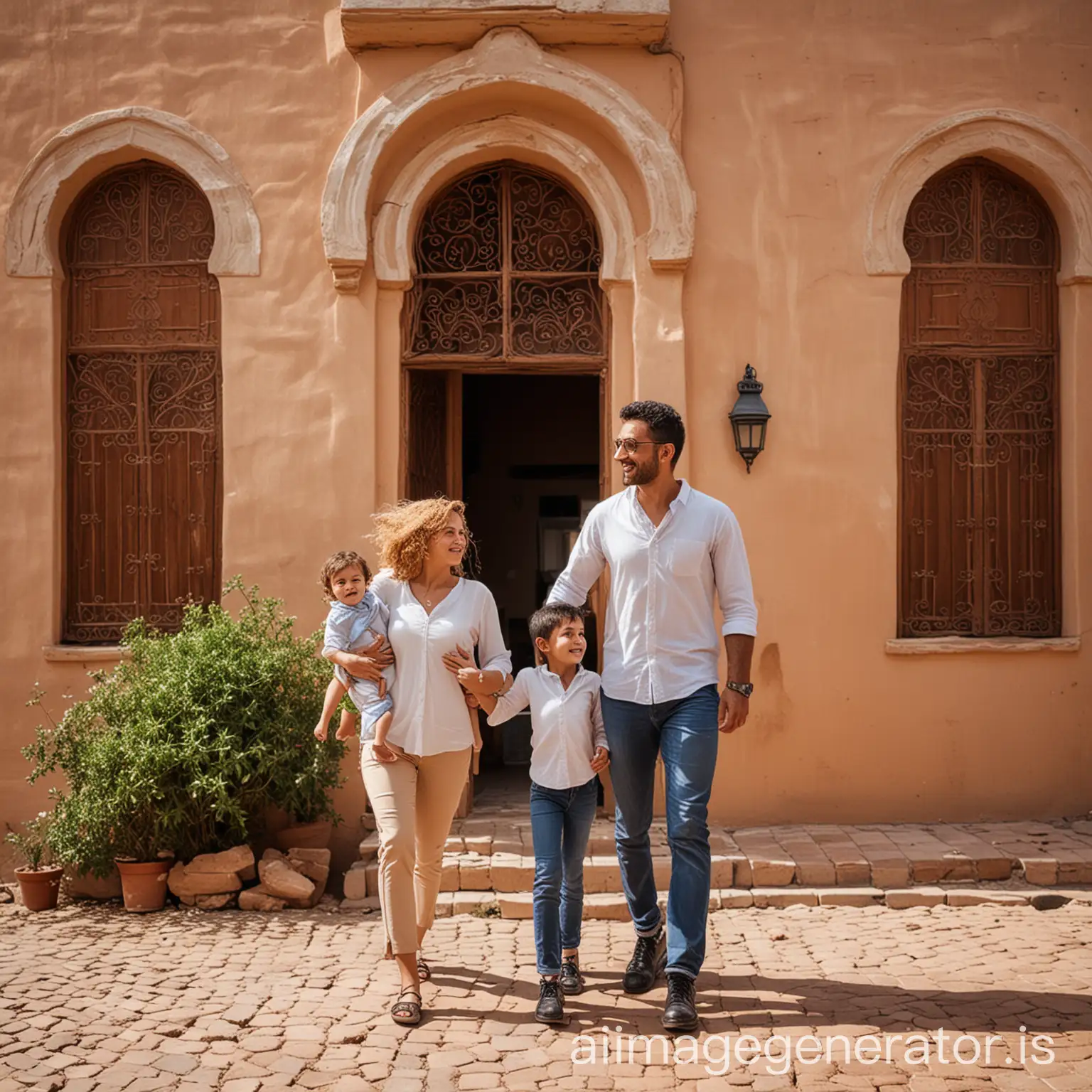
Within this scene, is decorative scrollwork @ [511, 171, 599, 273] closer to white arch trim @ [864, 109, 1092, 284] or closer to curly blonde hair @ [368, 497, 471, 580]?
white arch trim @ [864, 109, 1092, 284]

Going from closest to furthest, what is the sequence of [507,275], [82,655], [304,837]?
[304,837]
[82,655]
[507,275]

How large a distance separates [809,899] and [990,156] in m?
4.53

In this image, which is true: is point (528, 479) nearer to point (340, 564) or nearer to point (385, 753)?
point (340, 564)

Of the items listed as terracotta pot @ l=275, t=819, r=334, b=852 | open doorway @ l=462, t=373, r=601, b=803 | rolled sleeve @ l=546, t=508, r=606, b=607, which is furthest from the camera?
open doorway @ l=462, t=373, r=601, b=803

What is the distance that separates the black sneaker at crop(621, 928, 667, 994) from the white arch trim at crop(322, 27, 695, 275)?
393 centimetres

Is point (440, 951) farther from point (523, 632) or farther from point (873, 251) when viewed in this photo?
point (523, 632)

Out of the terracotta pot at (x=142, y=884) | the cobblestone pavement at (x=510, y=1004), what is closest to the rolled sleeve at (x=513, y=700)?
the cobblestone pavement at (x=510, y=1004)

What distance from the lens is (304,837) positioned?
21.7ft

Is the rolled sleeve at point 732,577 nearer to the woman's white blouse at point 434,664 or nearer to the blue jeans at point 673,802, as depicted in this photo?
the blue jeans at point 673,802

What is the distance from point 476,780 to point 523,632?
3311 millimetres

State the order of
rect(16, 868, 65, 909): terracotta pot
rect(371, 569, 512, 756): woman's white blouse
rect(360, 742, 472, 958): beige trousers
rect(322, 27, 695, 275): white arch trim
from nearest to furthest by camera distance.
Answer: rect(360, 742, 472, 958): beige trousers
rect(371, 569, 512, 756): woman's white blouse
rect(16, 868, 65, 909): terracotta pot
rect(322, 27, 695, 275): white arch trim

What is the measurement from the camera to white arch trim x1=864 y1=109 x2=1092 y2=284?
281 inches

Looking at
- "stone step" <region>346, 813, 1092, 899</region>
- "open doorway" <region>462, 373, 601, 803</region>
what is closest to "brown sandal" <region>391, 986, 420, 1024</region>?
"stone step" <region>346, 813, 1092, 899</region>

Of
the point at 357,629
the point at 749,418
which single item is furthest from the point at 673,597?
the point at 749,418
